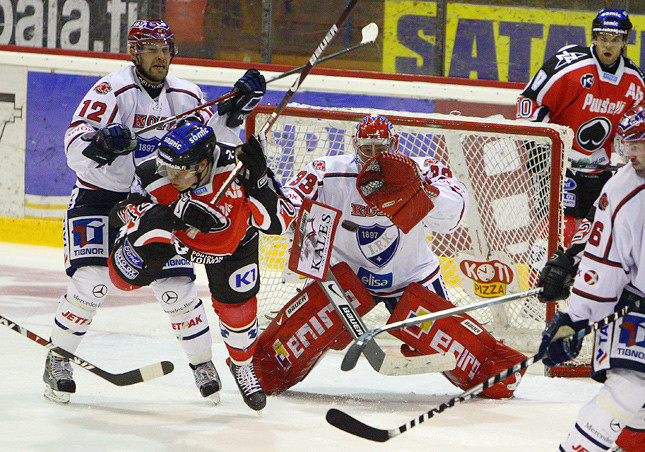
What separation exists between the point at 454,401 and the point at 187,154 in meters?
1.02

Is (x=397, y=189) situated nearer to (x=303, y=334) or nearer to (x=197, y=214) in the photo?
(x=303, y=334)

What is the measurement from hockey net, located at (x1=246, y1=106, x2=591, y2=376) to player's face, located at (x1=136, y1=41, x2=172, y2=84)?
2.97 feet

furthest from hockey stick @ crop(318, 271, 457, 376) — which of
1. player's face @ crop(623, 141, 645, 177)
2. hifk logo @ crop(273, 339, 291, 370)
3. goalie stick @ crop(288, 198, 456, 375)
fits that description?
player's face @ crop(623, 141, 645, 177)

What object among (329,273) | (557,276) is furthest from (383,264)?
(557,276)

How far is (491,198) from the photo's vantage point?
414 centimetres

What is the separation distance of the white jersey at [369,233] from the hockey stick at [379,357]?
0.67 ft

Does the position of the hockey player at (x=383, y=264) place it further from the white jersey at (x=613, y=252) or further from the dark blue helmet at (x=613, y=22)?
the dark blue helmet at (x=613, y=22)

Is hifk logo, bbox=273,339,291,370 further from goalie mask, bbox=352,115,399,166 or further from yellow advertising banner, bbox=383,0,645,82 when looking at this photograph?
yellow advertising banner, bbox=383,0,645,82

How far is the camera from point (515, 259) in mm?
4027

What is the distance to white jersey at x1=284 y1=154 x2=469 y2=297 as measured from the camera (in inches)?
130

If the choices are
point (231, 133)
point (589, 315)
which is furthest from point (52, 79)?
point (589, 315)

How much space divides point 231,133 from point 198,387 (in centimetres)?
90

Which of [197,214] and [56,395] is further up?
[197,214]

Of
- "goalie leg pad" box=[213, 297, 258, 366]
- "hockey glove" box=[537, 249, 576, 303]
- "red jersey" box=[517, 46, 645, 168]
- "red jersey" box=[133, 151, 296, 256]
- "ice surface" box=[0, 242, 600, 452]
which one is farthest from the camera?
"red jersey" box=[517, 46, 645, 168]
